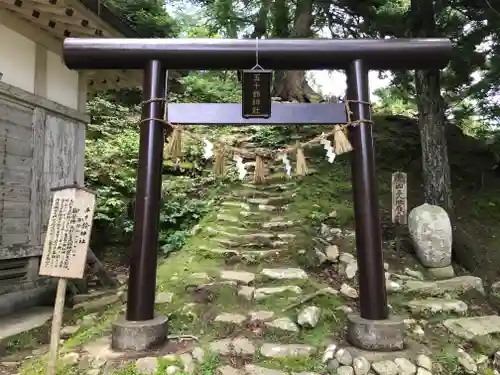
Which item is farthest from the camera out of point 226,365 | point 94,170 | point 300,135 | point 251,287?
point 300,135

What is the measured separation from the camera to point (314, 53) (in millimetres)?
4680

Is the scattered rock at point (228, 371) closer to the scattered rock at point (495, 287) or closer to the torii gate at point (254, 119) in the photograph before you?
the torii gate at point (254, 119)

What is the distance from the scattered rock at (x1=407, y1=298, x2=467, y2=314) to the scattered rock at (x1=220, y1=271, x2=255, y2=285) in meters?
2.08

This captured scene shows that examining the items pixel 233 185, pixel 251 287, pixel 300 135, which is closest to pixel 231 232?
pixel 251 287

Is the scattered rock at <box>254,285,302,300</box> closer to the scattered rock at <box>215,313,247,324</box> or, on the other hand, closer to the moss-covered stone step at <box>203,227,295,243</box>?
the scattered rock at <box>215,313,247,324</box>

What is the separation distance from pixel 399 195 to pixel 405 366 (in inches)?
134

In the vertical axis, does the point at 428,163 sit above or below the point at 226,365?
above

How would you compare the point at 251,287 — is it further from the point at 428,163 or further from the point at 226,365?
the point at 428,163

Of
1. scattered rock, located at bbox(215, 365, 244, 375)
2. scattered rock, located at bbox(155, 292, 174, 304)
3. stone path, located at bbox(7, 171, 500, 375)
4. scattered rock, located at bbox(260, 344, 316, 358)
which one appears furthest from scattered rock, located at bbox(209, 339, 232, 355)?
scattered rock, located at bbox(155, 292, 174, 304)

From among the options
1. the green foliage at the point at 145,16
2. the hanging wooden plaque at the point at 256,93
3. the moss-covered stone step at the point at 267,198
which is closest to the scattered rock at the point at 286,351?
the hanging wooden plaque at the point at 256,93

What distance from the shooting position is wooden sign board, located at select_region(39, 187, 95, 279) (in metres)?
3.56

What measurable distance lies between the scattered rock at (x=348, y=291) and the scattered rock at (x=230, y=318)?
1482mm

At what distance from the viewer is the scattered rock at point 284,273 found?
18.6 feet

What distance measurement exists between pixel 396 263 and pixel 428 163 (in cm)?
214
